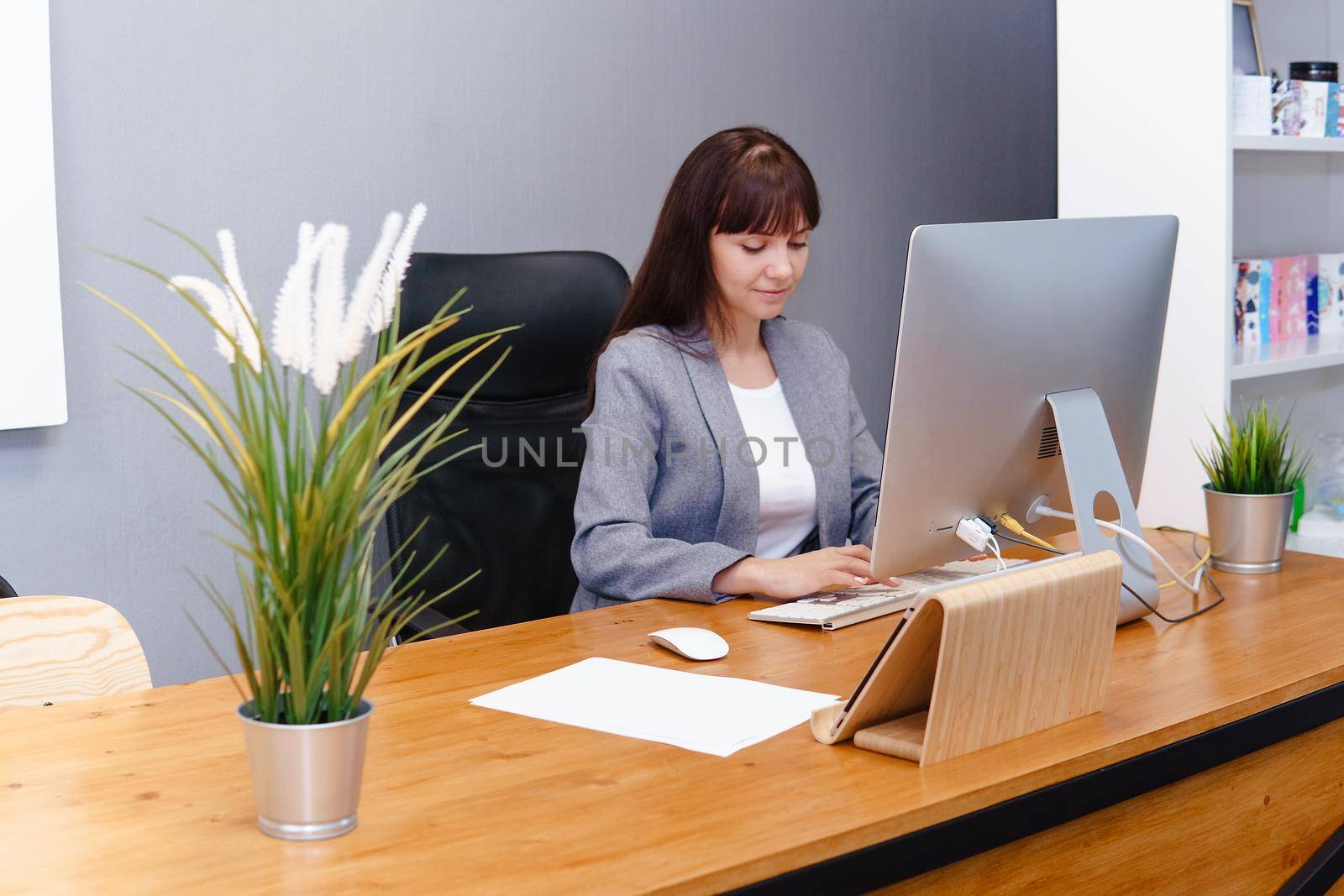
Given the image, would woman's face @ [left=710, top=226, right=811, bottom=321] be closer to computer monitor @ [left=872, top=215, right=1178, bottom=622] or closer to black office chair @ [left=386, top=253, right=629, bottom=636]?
black office chair @ [left=386, top=253, right=629, bottom=636]

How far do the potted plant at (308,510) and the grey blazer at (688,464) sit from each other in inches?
32.4

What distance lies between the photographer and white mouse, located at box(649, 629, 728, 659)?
4.70 feet

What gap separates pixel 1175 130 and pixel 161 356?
6.48 feet

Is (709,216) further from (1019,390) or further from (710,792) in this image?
(710,792)

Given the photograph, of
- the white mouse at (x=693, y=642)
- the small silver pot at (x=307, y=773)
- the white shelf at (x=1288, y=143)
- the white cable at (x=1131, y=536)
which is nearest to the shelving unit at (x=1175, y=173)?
the white shelf at (x=1288, y=143)

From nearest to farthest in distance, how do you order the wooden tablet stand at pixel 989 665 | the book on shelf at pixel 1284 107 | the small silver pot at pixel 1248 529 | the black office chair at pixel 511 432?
the wooden tablet stand at pixel 989 665, the small silver pot at pixel 1248 529, the black office chair at pixel 511 432, the book on shelf at pixel 1284 107

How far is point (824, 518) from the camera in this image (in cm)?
212

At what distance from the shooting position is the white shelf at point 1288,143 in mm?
2592

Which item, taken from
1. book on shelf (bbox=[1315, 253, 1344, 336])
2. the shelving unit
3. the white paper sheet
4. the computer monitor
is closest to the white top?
the computer monitor

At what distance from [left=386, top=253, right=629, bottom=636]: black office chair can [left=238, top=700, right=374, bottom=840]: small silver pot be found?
1.14 metres

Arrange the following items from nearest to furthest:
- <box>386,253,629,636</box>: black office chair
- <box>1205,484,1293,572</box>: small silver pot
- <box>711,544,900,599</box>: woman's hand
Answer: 1. <box>711,544,900,599</box>: woman's hand
2. <box>1205,484,1293,572</box>: small silver pot
3. <box>386,253,629,636</box>: black office chair

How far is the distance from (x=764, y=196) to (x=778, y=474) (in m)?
0.44

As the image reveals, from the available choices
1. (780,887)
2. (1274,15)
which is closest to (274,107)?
(780,887)

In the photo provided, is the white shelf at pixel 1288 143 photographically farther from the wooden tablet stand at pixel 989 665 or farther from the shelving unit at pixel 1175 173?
the wooden tablet stand at pixel 989 665
